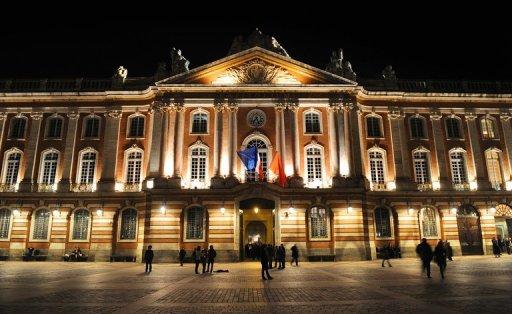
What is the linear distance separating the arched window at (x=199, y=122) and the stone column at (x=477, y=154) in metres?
24.4

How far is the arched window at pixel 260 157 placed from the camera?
107 ft

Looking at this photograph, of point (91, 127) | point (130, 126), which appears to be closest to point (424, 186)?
point (130, 126)

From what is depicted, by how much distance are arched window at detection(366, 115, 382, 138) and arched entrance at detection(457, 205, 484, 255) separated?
9722 millimetres

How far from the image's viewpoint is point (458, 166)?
35.8 meters

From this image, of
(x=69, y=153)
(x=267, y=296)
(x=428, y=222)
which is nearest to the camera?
(x=267, y=296)

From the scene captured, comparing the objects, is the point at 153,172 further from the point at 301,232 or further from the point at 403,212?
the point at 403,212

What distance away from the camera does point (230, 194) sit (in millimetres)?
31281

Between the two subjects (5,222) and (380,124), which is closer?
(5,222)

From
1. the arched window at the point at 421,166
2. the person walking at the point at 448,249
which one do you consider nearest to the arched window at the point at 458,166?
the arched window at the point at 421,166

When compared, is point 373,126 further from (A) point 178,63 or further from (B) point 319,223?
(A) point 178,63

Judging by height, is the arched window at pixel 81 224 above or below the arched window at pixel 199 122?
below

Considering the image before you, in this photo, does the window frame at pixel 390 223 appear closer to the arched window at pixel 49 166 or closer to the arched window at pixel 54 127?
the arched window at pixel 49 166

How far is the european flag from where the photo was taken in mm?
30531

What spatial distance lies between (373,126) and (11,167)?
108ft
